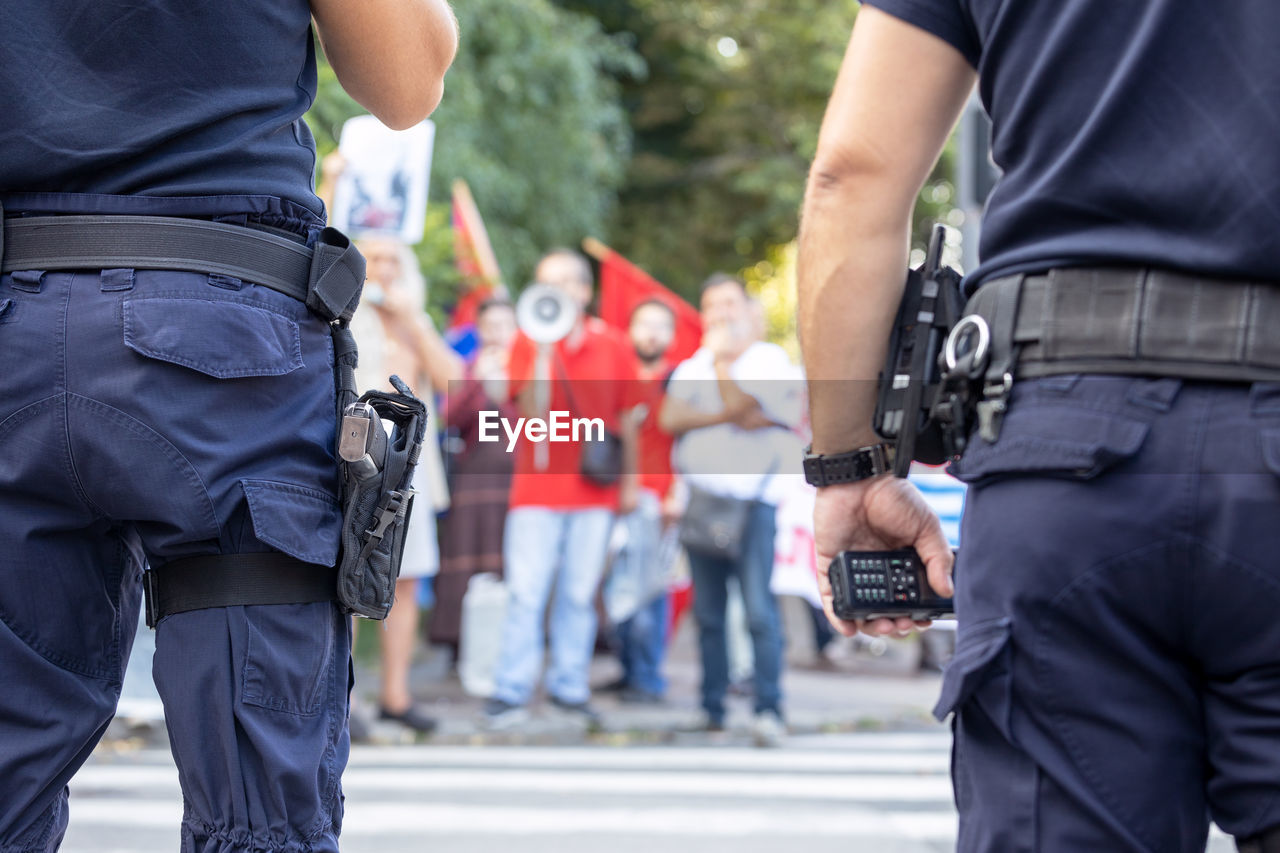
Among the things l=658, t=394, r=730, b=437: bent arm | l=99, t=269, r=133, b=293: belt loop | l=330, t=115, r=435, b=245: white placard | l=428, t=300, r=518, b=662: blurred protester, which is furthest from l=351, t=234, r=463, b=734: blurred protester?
l=99, t=269, r=133, b=293: belt loop

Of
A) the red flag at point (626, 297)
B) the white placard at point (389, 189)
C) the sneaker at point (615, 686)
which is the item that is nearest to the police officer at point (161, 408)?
the white placard at point (389, 189)

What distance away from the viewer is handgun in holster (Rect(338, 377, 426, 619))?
195cm

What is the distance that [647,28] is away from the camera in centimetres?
2389

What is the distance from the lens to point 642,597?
8023mm

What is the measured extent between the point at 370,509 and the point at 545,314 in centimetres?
513

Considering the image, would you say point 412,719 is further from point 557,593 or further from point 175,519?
point 175,519

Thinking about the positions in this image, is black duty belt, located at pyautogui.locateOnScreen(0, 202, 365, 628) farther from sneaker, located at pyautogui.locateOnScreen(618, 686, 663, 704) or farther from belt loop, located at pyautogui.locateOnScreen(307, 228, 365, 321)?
sneaker, located at pyautogui.locateOnScreen(618, 686, 663, 704)

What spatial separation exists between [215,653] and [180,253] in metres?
0.51

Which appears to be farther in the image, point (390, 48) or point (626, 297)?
point (626, 297)

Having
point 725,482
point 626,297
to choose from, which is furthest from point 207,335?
point 626,297

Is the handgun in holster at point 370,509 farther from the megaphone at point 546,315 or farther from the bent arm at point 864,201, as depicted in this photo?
the megaphone at point 546,315

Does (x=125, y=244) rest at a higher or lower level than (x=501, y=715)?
higher

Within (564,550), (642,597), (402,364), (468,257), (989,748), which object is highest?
(468,257)
